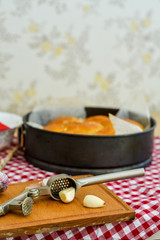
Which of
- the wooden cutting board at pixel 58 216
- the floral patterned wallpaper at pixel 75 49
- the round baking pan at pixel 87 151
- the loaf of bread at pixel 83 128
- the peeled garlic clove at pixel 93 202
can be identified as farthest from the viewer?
the floral patterned wallpaper at pixel 75 49

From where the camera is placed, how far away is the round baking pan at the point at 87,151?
124cm

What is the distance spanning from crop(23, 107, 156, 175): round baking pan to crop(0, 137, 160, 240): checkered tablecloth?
0.21 feet

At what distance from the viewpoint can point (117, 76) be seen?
3713 millimetres

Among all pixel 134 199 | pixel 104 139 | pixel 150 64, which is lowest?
pixel 134 199

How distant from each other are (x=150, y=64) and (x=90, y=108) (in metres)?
2.17

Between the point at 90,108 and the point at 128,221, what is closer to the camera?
the point at 128,221

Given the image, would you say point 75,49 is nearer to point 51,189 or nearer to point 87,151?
point 87,151

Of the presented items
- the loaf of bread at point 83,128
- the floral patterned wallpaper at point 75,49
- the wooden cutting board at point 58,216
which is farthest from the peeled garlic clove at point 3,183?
the floral patterned wallpaper at point 75,49

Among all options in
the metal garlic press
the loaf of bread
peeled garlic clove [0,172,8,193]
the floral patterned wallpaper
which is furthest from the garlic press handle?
the floral patterned wallpaper

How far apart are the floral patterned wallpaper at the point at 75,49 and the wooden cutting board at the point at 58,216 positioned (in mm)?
2618

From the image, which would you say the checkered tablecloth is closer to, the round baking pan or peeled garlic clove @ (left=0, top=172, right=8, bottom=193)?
the round baking pan

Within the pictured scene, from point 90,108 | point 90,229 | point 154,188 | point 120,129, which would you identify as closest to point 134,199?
point 154,188

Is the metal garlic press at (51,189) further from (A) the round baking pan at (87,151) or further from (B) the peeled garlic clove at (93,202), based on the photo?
(A) the round baking pan at (87,151)

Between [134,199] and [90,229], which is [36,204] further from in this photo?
[134,199]
